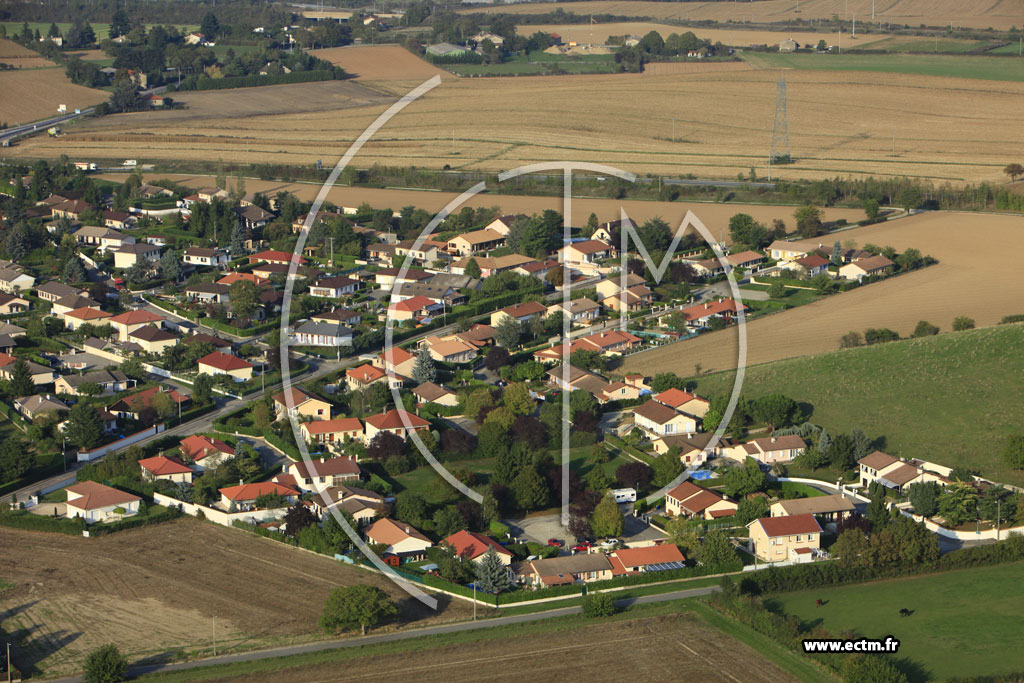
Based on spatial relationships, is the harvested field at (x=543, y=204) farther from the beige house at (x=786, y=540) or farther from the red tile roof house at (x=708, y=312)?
the beige house at (x=786, y=540)

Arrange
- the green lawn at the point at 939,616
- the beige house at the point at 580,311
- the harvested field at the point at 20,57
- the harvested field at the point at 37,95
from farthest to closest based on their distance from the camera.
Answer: the harvested field at the point at 20,57, the harvested field at the point at 37,95, the beige house at the point at 580,311, the green lawn at the point at 939,616

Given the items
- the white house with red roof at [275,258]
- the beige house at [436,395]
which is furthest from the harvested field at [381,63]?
the beige house at [436,395]

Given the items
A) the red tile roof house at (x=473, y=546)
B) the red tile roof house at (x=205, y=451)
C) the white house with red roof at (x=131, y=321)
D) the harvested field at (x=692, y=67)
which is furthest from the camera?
the harvested field at (x=692, y=67)

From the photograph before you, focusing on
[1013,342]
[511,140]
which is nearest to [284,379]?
[1013,342]

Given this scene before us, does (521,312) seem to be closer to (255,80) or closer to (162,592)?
(162,592)

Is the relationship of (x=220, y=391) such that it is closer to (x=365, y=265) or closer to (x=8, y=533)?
(x=8, y=533)

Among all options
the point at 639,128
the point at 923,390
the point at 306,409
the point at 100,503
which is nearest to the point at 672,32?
the point at 639,128

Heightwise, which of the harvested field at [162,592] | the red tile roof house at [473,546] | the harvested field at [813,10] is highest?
the harvested field at [813,10]
